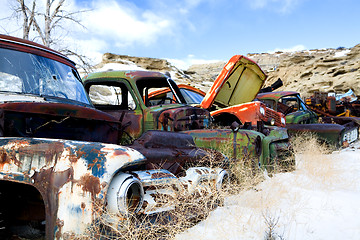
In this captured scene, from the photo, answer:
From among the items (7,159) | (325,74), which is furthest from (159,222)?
(325,74)

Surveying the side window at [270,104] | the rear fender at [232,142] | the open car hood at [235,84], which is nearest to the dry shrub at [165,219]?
the rear fender at [232,142]

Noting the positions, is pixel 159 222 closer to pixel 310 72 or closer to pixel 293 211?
pixel 293 211

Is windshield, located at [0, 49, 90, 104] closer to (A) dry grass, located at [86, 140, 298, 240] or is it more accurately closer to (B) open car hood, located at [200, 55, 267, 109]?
(A) dry grass, located at [86, 140, 298, 240]

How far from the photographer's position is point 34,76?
2.87m

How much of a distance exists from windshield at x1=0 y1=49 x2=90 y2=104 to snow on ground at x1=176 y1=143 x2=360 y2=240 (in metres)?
1.97

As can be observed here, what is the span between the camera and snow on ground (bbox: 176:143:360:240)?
240cm

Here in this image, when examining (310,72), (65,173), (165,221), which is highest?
(310,72)

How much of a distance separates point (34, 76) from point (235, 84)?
5.38 metres

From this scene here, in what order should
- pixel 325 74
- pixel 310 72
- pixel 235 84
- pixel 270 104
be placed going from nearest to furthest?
pixel 235 84
pixel 270 104
pixel 325 74
pixel 310 72

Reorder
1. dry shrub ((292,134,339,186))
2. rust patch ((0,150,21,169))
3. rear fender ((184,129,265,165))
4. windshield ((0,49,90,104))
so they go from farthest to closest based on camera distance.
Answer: dry shrub ((292,134,339,186)), rear fender ((184,129,265,165)), windshield ((0,49,90,104)), rust patch ((0,150,21,169))

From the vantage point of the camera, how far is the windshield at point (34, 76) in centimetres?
270

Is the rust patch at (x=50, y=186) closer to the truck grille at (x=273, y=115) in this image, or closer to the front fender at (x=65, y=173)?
the front fender at (x=65, y=173)

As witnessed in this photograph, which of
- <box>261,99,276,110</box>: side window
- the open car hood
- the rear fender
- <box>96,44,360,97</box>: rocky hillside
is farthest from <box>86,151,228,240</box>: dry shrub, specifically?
<box>96,44,360,97</box>: rocky hillside

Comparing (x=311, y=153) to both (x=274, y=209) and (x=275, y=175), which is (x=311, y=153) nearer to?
(x=275, y=175)
